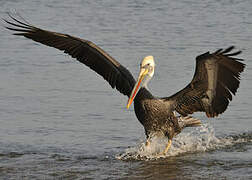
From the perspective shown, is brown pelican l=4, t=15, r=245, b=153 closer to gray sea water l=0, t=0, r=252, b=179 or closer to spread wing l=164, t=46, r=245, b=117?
spread wing l=164, t=46, r=245, b=117

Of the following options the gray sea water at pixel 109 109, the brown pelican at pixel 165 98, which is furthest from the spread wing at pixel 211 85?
the gray sea water at pixel 109 109

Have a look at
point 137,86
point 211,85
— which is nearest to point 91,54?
point 137,86

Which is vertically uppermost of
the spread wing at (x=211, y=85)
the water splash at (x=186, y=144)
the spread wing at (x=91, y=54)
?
the spread wing at (x=91, y=54)

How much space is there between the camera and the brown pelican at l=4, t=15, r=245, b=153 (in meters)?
7.90

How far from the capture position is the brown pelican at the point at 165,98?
790 cm

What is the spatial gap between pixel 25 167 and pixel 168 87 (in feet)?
11.7

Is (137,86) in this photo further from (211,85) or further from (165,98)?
(211,85)

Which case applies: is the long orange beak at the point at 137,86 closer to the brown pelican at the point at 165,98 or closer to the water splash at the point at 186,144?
the brown pelican at the point at 165,98

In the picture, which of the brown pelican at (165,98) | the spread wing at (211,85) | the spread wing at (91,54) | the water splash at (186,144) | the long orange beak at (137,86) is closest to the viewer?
the spread wing at (211,85)

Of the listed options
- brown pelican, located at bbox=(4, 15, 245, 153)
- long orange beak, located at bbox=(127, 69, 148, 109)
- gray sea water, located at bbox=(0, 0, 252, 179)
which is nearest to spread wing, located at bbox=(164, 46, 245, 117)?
brown pelican, located at bbox=(4, 15, 245, 153)

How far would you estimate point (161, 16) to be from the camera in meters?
16.4

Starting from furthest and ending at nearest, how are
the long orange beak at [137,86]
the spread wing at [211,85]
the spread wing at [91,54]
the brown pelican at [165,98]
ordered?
the spread wing at [91,54] → the long orange beak at [137,86] → the brown pelican at [165,98] → the spread wing at [211,85]

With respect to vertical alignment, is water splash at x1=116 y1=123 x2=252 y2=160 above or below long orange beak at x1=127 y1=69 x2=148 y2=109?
below

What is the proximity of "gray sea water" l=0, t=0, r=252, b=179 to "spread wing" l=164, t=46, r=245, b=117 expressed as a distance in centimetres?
56
